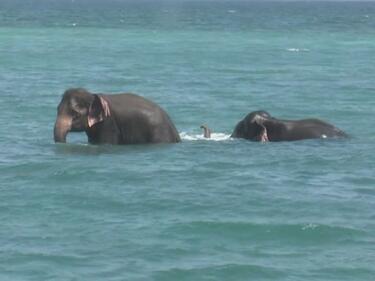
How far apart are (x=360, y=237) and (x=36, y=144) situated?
26.7 feet

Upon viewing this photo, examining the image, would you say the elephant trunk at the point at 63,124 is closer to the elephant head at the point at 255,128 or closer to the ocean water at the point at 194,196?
the ocean water at the point at 194,196

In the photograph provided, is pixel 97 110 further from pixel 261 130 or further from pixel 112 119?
pixel 261 130

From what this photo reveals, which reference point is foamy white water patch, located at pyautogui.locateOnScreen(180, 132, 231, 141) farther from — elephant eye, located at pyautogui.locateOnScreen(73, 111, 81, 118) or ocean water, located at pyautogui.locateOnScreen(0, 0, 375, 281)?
elephant eye, located at pyautogui.locateOnScreen(73, 111, 81, 118)

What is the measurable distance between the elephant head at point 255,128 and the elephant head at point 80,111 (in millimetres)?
2706

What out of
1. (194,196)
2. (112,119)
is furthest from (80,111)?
(194,196)

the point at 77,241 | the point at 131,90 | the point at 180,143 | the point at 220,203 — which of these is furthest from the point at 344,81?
the point at 77,241

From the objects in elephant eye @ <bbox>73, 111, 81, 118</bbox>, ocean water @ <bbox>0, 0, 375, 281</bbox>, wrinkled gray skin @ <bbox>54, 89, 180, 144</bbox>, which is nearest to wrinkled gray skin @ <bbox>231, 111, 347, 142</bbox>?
ocean water @ <bbox>0, 0, 375, 281</bbox>

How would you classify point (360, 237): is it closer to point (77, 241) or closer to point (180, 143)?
point (77, 241)

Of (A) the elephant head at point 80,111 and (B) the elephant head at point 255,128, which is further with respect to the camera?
(B) the elephant head at point 255,128

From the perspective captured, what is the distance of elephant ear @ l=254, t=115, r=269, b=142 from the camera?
69.5ft

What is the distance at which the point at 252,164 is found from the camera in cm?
1869

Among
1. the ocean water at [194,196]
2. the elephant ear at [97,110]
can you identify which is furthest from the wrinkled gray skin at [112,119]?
the ocean water at [194,196]

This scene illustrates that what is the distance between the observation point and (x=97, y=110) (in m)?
19.6

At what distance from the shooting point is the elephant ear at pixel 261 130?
834 inches
